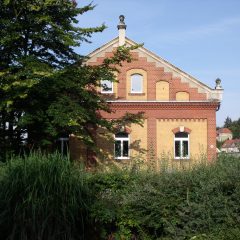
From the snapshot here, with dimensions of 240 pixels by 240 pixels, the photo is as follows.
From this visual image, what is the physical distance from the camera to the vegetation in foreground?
8.21 metres

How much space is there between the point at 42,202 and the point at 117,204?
163 centimetres

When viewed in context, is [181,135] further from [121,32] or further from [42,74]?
[42,74]

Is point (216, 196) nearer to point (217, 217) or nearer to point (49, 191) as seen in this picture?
point (217, 217)

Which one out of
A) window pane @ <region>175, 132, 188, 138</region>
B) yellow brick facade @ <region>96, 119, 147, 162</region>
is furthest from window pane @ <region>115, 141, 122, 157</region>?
window pane @ <region>175, 132, 188, 138</region>

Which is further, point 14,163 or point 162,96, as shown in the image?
point 162,96

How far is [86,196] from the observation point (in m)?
9.31

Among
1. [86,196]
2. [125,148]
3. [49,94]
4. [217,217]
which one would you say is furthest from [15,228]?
[125,148]

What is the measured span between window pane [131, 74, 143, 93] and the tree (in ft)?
31.9

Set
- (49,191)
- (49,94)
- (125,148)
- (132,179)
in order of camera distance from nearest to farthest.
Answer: (49,191)
(132,179)
(49,94)
(125,148)

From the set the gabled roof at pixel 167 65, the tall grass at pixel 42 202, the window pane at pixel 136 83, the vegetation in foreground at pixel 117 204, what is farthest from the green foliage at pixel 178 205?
the gabled roof at pixel 167 65

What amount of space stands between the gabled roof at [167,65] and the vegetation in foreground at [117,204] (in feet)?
68.1

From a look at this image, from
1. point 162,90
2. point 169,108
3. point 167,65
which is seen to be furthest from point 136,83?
point 169,108

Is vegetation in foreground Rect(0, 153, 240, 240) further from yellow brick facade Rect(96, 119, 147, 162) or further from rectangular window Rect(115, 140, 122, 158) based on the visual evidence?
rectangular window Rect(115, 140, 122, 158)

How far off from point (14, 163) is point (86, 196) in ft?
5.47
